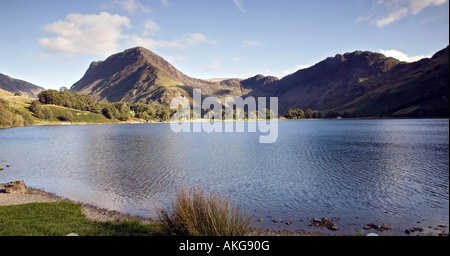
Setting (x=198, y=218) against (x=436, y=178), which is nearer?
(x=198, y=218)

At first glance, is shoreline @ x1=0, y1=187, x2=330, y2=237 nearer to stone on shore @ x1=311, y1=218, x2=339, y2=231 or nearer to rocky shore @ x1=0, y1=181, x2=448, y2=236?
rocky shore @ x1=0, y1=181, x2=448, y2=236

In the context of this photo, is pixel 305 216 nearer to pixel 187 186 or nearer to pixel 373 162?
pixel 187 186

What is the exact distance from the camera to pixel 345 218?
24.5 m

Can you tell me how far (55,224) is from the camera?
59.3 ft

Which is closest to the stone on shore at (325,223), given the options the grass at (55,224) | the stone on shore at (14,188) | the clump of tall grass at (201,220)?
the clump of tall grass at (201,220)

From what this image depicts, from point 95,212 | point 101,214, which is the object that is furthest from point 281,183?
point 95,212

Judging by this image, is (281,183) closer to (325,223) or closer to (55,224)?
(325,223)

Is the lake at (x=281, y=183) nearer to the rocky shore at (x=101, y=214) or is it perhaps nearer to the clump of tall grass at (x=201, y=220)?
the rocky shore at (x=101, y=214)

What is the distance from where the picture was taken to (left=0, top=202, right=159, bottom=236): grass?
643 inches

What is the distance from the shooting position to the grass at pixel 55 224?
53.6 feet
